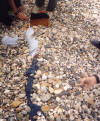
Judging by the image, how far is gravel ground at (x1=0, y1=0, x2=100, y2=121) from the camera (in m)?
1.97

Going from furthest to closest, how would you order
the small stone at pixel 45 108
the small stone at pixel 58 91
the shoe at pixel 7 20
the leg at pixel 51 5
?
the leg at pixel 51 5, the shoe at pixel 7 20, the small stone at pixel 58 91, the small stone at pixel 45 108

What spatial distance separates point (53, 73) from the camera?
90.7 inches

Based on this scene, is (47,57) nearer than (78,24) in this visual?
Yes

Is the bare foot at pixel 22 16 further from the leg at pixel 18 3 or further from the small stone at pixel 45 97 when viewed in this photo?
the small stone at pixel 45 97

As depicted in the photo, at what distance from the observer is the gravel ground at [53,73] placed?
6.48ft

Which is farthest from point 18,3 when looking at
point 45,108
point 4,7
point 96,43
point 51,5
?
point 45,108

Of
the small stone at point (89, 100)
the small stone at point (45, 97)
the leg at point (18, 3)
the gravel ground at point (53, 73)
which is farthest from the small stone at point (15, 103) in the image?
the leg at point (18, 3)

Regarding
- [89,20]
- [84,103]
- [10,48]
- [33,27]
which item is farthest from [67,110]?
[89,20]

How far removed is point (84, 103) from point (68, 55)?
783mm

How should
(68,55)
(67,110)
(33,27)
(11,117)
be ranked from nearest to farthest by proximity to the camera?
(11,117)
(67,110)
(68,55)
(33,27)

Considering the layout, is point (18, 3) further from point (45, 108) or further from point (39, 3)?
point (45, 108)

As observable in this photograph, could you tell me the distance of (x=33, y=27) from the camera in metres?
2.94

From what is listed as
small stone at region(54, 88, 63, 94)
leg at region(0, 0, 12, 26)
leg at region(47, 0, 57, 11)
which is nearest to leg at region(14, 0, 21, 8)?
leg at region(0, 0, 12, 26)

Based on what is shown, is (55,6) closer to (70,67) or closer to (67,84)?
(70,67)
